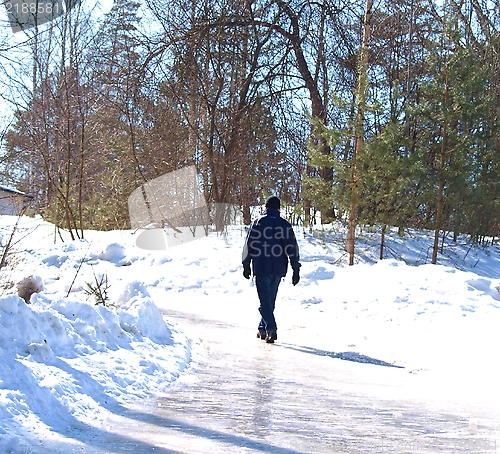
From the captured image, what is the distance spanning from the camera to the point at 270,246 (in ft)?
28.1

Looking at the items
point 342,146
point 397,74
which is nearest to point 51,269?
point 342,146

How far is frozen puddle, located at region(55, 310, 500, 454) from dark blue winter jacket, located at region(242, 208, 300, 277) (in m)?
1.55

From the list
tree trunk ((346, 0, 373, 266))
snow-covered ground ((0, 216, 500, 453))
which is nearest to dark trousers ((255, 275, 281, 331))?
snow-covered ground ((0, 216, 500, 453))

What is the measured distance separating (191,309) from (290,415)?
7004mm

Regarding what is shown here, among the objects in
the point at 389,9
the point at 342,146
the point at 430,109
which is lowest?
the point at 342,146

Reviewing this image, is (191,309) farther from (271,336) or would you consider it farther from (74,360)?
(74,360)

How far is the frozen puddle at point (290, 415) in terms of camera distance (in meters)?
4.00

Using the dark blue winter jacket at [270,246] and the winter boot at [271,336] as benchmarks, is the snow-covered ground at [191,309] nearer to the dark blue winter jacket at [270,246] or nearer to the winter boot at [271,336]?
the winter boot at [271,336]

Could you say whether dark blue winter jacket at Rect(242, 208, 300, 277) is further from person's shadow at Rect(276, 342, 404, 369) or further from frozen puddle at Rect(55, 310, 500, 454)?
frozen puddle at Rect(55, 310, 500, 454)

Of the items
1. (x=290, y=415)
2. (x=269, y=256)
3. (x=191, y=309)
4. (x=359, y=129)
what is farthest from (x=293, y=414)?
(x=359, y=129)

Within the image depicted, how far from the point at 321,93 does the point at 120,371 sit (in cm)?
1694

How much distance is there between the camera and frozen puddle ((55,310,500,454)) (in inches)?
157

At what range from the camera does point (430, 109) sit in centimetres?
1769

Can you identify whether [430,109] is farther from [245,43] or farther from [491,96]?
[245,43]
